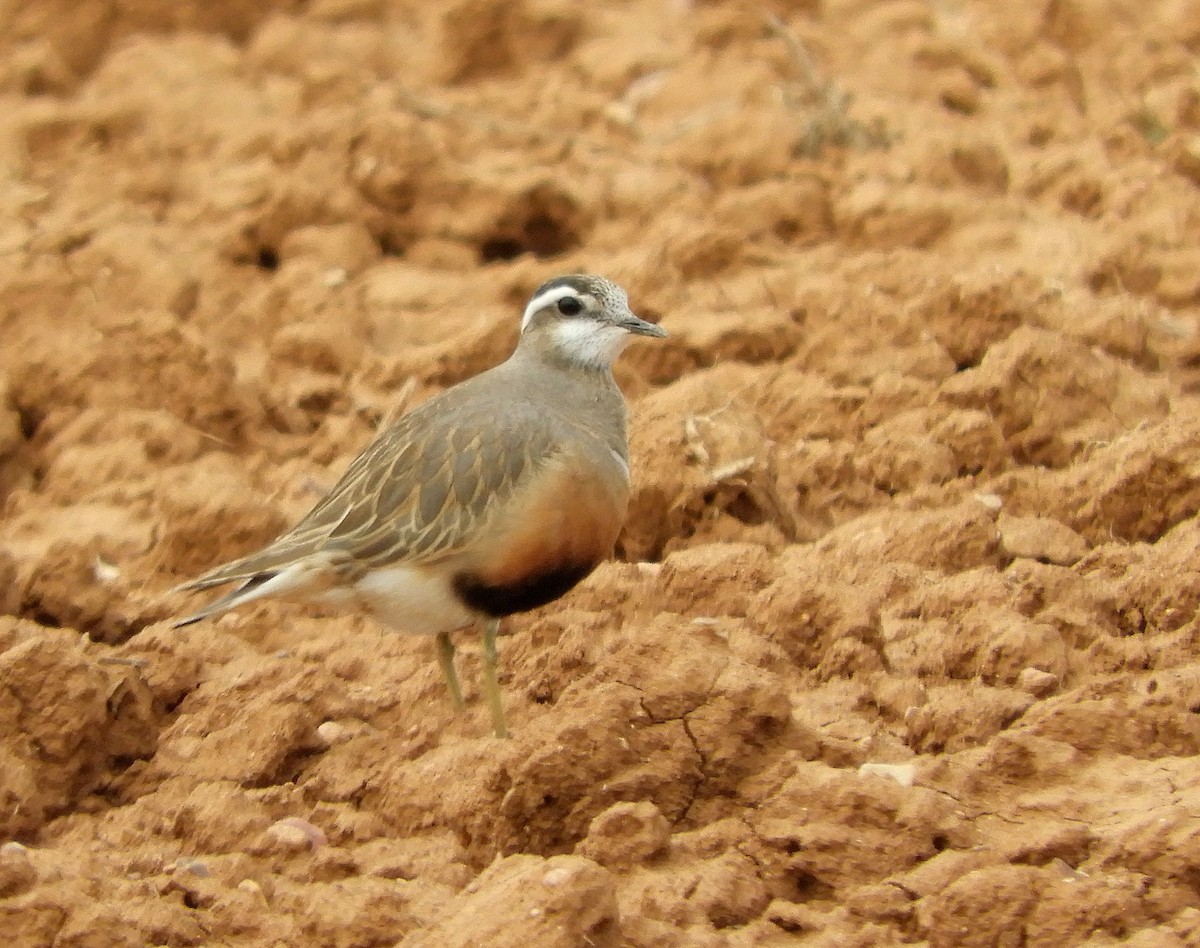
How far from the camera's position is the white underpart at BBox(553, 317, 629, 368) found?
5996 millimetres

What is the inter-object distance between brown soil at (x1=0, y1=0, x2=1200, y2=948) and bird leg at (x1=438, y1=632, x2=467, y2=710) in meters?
0.06

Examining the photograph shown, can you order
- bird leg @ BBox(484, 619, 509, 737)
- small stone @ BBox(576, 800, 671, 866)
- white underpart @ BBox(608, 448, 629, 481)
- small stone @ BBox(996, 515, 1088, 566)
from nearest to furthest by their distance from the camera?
small stone @ BBox(576, 800, 671, 866) < bird leg @ BBox(484, 619, 509, 737) < white underpart @ BBox(608, 448, 629, 481) < small stone @ BBox(996, 515, 1088, 566)

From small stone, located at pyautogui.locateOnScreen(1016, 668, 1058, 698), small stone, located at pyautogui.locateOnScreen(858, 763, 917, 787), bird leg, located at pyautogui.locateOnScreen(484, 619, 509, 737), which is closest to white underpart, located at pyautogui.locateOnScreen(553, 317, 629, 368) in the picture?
bird leg, located at pyautogui.locateOnScreen(484, 619, 509, 737)

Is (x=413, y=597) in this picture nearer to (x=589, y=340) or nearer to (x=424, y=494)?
(x=424, y=494)

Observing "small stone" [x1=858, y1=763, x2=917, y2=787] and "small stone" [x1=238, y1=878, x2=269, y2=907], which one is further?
"small stone" [x1=858, y1=763, x2=917, y2=787]

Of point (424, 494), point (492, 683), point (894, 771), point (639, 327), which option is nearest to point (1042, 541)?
point (639, 327)

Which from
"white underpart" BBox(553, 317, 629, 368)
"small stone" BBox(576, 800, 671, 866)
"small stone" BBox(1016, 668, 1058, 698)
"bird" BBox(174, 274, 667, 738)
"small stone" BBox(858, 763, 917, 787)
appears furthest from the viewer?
"white underpart" BBox(553, 317, 629, 368)

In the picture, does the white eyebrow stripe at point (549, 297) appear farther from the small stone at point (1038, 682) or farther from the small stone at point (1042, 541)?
the small stone at point (1038, 682)

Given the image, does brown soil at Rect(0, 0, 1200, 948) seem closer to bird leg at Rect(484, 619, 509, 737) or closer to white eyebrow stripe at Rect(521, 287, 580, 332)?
bird leg at Rect(484, 619, 509, 737)

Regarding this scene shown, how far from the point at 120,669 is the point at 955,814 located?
7.91 feet

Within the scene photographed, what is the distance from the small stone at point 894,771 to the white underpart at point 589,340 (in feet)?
6.28

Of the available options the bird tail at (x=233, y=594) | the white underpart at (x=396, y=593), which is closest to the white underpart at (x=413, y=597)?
the white underpart at (x=396, y=593)

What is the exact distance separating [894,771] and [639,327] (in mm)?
1991

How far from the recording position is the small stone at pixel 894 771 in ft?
14.7
